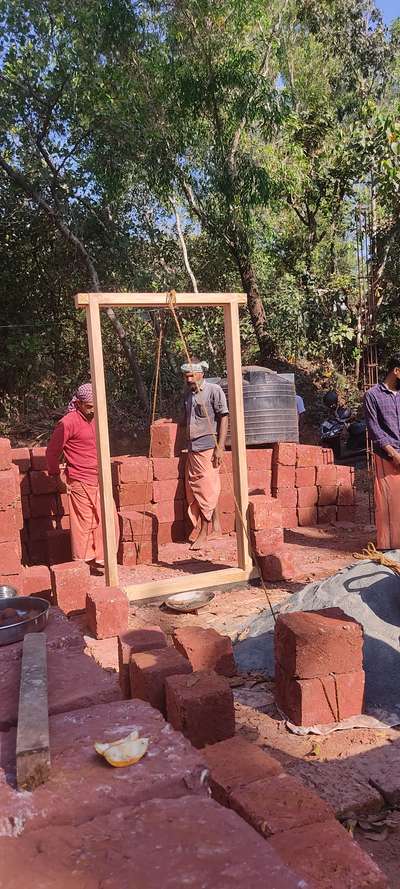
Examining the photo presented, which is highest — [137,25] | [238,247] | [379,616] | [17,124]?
[137,25]

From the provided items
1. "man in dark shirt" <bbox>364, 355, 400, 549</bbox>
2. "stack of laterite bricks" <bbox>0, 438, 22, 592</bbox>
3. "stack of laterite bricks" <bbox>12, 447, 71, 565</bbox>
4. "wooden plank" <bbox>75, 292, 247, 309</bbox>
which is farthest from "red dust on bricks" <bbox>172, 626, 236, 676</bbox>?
"stack of laterite bricks" <bbox>12, 447, 71, 565</bbox>

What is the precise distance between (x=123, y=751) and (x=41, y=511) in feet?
18.9

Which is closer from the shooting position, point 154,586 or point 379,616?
point 379,616

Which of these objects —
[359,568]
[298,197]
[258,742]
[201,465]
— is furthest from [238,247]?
[258,742]

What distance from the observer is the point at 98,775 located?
172 centimetres

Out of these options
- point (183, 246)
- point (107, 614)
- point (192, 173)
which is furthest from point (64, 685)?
point (192, 173)

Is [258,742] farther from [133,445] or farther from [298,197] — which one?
[298,197]

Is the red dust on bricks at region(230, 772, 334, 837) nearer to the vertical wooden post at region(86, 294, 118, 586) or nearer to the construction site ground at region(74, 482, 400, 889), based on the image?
the construction site ground at region(74, 482, 400, 889)

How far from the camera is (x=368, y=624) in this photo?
3949 millimetres

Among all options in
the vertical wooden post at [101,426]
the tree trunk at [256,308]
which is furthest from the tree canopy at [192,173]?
the vertical wooden post at [101,426]

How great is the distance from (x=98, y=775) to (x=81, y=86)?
1203cm

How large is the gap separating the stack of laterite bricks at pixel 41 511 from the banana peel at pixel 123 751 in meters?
5.27

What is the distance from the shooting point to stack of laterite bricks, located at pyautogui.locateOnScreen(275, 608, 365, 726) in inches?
127

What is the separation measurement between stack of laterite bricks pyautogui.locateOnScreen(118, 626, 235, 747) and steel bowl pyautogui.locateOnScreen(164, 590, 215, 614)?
1621 mm
